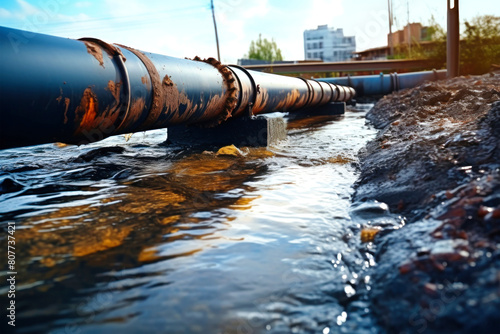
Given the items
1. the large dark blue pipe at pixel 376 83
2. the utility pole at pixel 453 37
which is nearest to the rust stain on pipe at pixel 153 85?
the utility pole at pixel 453 37

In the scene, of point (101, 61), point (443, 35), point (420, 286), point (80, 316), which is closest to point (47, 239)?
point (80, 316)

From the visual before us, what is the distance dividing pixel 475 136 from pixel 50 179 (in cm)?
340

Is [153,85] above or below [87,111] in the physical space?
above

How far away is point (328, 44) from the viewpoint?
7656 cm

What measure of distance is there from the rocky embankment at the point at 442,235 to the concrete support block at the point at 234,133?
6.47ft

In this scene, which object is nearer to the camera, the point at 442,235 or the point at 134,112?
the point at 442,235

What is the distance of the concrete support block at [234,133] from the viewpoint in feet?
15.2

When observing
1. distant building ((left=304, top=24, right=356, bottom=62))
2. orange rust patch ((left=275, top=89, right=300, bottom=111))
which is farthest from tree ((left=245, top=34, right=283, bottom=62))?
orange rust patch ((left=275, top=89, right=300, bottom=111))

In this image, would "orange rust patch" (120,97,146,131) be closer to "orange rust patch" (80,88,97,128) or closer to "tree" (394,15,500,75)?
"orange rust patch" (80,88,97,128)

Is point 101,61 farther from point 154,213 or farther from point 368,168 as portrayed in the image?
→ point 368,168

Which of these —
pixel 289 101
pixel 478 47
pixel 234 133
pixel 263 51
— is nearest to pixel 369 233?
pixel 234 133

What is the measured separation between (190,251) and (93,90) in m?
1.33

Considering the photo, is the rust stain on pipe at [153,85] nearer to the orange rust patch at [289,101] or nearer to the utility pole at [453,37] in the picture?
the orange rust patch at [289,101]

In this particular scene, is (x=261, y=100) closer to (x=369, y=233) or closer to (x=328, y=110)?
(x=369, y=233)
